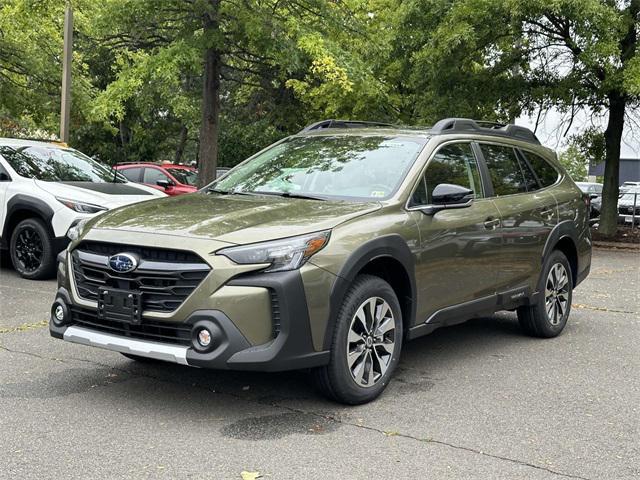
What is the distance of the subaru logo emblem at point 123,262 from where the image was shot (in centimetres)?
446

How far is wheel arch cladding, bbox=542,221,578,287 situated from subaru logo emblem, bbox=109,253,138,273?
12.1 ft

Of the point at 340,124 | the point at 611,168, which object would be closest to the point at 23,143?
the point at 340,124

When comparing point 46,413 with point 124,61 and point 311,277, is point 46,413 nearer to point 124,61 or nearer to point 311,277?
point 311,277

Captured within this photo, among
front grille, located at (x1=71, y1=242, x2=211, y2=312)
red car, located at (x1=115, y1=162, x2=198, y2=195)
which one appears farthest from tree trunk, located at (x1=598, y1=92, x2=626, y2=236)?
front grille, located at (x1=71, y1=242, x2=211, y2=312)

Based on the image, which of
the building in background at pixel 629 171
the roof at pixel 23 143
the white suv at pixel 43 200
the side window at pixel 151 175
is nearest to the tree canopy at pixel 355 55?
the side window at pixel 151 175

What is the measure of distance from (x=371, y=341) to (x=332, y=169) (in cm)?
138

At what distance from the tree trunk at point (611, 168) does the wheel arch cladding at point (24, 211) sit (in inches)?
538

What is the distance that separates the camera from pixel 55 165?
400 inches

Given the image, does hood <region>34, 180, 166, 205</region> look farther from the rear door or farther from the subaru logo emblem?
the subaru logo emblem

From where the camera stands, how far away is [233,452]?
398 cm

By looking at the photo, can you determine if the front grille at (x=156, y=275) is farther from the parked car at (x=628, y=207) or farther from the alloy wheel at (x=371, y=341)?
the parked car at (x=628, y=207)

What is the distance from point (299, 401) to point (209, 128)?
10777 millimetres

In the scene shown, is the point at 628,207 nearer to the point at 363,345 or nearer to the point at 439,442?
the point at 363,345

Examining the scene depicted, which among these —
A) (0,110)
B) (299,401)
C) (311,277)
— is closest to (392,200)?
(311,277)
